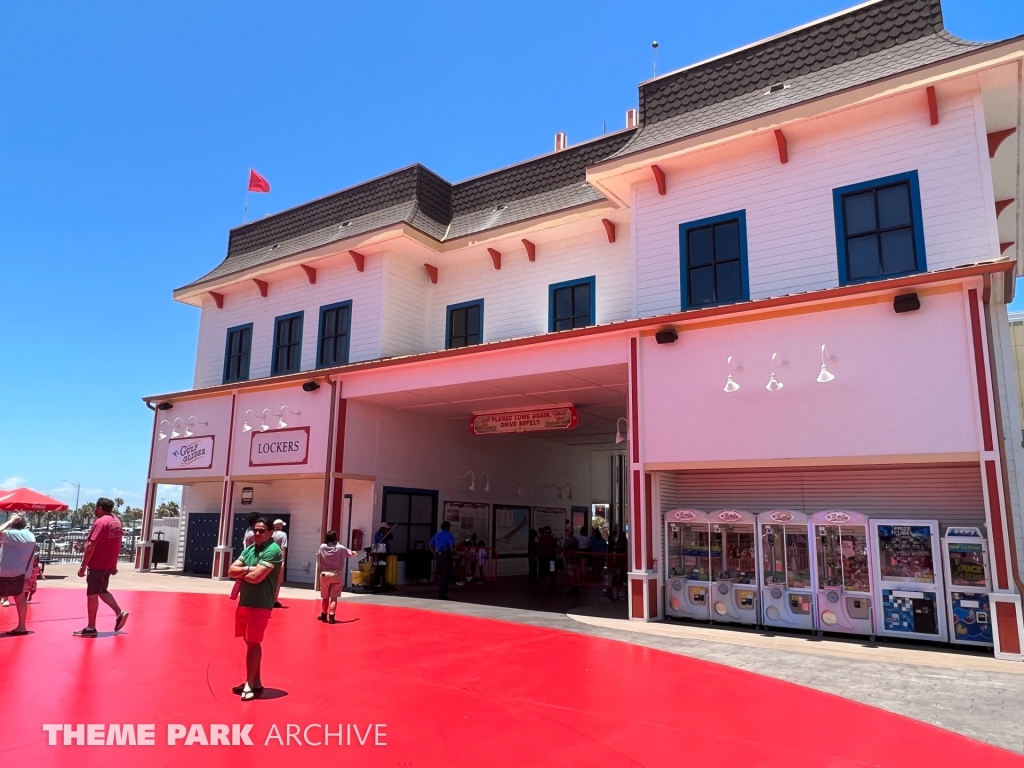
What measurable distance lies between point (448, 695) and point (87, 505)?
81.4 metres

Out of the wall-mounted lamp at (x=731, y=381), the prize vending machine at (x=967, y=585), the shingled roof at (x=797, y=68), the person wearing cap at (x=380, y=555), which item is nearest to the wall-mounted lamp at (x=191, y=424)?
the person wearing cap at (x=380, y=555)

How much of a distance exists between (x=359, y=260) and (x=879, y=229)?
38.4 ft

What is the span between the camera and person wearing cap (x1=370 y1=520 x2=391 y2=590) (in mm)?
16266

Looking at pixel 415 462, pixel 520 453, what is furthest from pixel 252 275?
pixel 520 453

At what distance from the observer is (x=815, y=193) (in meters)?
12.3

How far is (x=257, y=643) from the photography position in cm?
657

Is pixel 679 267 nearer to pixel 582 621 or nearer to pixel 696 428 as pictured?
pixel 696 428

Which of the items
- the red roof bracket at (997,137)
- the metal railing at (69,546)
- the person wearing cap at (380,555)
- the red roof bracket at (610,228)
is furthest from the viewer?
the metal railing at (69,546)

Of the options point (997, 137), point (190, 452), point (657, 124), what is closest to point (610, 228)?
point (657, 124)

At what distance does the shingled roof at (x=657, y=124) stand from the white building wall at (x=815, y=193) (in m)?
0.72

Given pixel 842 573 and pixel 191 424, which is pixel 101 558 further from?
pixel 191 424

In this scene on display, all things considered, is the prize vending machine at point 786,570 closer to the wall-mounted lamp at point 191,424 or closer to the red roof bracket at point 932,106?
the red roof bracket at point 932,106

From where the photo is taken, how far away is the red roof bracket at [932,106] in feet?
36.1

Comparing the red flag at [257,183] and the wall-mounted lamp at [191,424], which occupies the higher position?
the red flag at [257,183]
